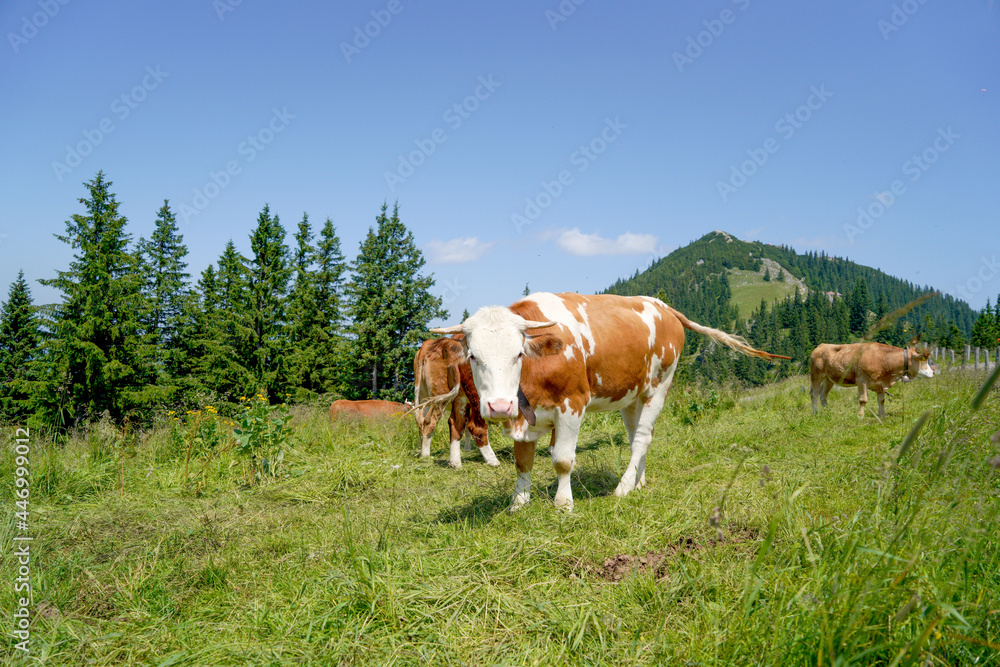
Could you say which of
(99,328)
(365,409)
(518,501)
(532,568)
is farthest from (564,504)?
(99,328)

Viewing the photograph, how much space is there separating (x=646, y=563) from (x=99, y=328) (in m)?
32.5

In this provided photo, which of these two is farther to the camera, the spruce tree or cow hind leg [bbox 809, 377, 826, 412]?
the spruce tree

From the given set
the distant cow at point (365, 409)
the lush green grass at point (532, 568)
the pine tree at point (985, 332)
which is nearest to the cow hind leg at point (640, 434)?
the lush green grass at point (532, 568)

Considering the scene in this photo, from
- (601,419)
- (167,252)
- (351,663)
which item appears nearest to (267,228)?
(167,252)

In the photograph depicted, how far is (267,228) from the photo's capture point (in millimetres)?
35125

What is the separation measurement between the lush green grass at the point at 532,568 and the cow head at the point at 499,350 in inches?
38.5

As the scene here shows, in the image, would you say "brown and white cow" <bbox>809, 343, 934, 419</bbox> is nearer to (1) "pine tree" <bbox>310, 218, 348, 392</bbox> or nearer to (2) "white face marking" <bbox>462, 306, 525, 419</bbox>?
(2) "white face marking" <bbox>462, 306, 525, 419</bbox>

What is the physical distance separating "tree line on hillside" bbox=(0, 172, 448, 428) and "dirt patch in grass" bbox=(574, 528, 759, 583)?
26.3 metres

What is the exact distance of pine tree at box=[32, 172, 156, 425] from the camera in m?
26.0

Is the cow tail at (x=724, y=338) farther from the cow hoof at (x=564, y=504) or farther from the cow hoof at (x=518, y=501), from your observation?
the cow hoof at (x=518, y=501)

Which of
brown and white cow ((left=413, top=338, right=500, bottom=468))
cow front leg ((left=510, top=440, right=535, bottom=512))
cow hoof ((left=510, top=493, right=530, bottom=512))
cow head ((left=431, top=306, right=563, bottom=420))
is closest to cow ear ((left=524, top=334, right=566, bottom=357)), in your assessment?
cow head ((left=431, top=306, right=563, bottom=420))

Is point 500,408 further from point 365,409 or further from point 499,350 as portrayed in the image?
point 365,409

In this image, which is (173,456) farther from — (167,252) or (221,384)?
(167,252)

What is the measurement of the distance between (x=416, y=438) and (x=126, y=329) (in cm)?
2747
